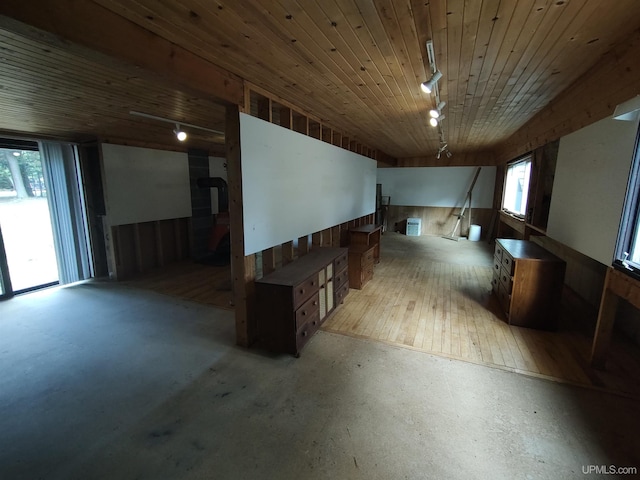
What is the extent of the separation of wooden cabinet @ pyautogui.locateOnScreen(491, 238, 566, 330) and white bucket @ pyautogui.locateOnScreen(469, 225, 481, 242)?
215 inches

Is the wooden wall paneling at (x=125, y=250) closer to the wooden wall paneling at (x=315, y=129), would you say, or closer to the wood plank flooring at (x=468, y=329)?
the wooden wall paneling at (x=315, y=129)

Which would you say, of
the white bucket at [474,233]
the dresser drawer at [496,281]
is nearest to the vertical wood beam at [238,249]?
the dresser drawer at [496,281]

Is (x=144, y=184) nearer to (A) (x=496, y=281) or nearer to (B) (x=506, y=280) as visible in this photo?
(B) (x=506, y=280)

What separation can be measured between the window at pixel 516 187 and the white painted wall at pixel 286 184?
3.59 metres

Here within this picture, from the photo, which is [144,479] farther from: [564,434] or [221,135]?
[221,135]

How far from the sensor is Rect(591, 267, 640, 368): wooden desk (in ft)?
6.64

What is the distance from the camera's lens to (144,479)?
1551mm

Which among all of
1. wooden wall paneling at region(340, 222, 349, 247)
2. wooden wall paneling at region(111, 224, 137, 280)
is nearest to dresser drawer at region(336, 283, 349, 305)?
wooden wall paneling at region(340, 222, 349, 247)

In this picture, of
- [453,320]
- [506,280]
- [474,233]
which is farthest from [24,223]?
[474,233]

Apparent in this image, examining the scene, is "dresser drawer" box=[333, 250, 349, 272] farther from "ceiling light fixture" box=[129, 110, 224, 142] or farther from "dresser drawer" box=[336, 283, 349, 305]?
"ceiling light fixture" box=[129, 110, 224, 142]

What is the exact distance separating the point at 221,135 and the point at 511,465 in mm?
5402

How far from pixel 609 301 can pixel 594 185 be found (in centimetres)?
106

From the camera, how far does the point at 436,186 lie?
934 centimetres

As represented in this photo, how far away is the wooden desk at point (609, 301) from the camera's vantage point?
2.02m
